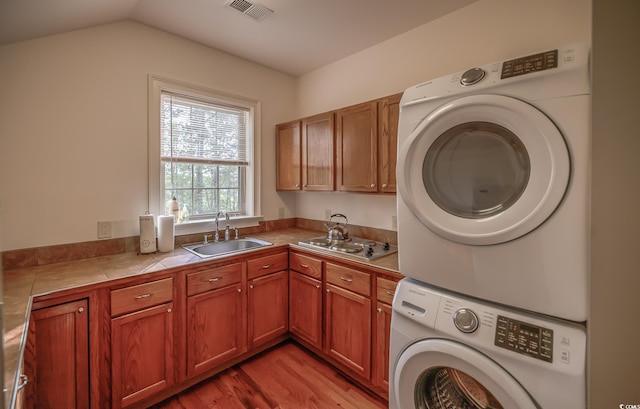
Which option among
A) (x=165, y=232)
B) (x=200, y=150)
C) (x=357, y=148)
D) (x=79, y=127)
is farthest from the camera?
(x=200, y=150)

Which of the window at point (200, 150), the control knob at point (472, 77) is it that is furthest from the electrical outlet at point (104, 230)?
the control knob at point (472, 77)

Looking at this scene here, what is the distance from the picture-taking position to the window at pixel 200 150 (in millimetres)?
2264

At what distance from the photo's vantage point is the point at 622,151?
618mm

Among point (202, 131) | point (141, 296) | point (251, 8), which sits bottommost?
point (141, 296)

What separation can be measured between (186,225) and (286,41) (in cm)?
180

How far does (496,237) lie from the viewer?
102 centimetres

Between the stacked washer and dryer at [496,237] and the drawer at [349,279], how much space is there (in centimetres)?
55

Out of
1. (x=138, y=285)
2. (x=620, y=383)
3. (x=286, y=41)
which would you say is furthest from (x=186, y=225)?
(x=620, y=383)

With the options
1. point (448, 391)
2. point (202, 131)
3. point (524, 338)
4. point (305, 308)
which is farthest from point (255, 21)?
point (448, 391)

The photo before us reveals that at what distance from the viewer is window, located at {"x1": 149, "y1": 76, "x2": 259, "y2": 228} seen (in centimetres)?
226

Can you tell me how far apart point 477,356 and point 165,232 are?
210 centimetres

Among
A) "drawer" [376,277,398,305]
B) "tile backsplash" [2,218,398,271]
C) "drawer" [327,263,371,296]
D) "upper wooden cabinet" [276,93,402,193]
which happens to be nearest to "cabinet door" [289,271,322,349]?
"drawer" [327,263,371,296]

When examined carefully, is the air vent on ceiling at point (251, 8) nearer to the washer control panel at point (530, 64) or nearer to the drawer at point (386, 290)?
the washer control panel at point (530, 64)

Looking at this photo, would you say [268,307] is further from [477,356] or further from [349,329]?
[477,356]
